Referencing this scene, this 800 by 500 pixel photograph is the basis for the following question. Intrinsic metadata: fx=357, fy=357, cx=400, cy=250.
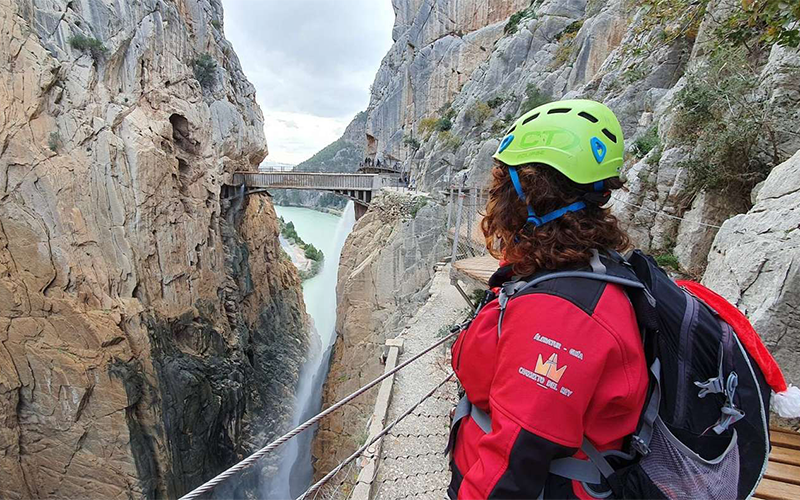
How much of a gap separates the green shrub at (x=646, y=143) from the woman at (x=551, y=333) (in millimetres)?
5252

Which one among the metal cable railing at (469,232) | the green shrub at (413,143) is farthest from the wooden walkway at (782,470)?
the green shrub at (413,143)

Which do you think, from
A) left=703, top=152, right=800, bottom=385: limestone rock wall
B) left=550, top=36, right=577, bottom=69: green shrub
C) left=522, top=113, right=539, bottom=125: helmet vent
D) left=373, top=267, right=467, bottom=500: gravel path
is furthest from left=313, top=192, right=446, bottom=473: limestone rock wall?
left=550, top=36, right=577, bottom=69: green shrub

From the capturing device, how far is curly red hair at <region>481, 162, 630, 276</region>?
95 cm

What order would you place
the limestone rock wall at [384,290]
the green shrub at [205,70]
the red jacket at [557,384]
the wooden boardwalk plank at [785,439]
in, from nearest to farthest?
the red jacket at [557,384] → the wooden boardwalk plank at [785,439] → the limestone rock wall at [384,290] → the green shrub at [205,70]

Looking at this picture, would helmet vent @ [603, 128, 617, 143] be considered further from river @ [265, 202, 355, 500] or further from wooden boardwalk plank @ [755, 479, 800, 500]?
river @ [265, 202, 355, 500]

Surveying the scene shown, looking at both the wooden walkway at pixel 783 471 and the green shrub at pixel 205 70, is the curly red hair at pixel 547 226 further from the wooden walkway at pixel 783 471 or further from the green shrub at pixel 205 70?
the green shrub at pixel 205 70

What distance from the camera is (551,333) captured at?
0.83 meters

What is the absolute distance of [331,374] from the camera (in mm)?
12672

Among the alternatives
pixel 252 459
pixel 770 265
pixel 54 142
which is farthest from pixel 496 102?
pixel 252 459

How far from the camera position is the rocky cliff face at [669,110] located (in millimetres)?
3207

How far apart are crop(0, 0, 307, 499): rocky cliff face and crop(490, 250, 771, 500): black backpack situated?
12579 mm

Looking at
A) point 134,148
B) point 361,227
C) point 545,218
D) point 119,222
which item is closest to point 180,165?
point 134,148

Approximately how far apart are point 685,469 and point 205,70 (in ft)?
54.4

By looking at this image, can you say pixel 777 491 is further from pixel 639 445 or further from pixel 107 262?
pixel 107 262
